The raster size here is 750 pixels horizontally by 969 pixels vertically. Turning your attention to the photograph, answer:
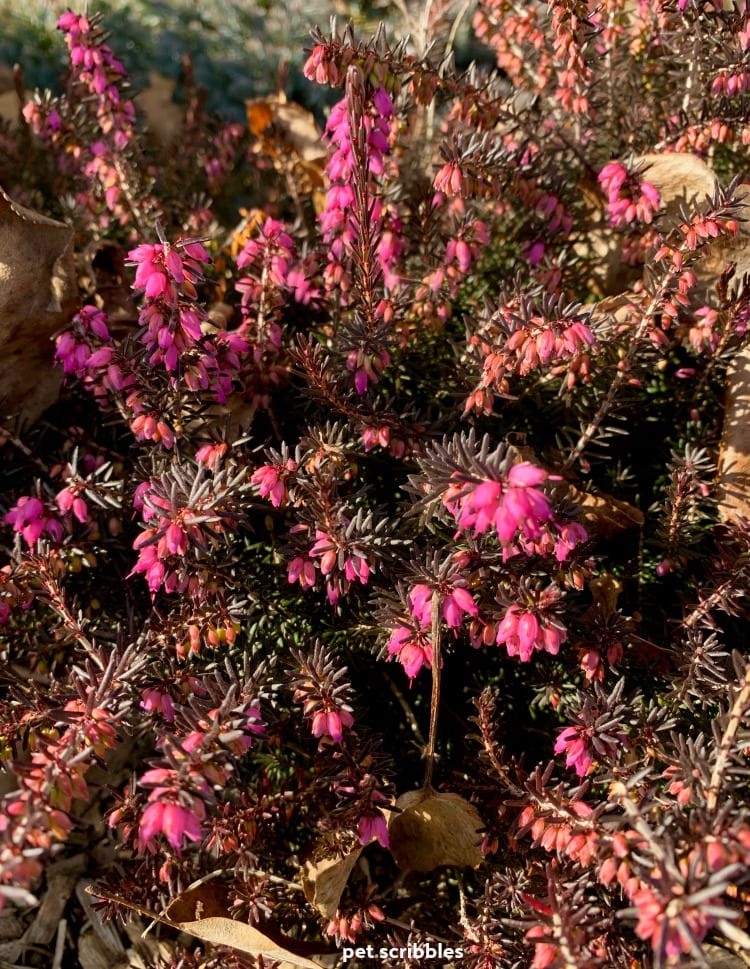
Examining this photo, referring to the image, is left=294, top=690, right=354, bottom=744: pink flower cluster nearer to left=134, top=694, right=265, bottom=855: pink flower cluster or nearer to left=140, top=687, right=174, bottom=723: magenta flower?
left=134, top=694, right=265, bottom=855: pink flower cluster

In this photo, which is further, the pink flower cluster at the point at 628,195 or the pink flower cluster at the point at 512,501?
the pink flower cluster at the point at 628,195

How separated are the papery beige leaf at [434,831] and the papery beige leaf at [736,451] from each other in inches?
60.9

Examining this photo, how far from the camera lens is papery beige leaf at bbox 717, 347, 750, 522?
129 inches

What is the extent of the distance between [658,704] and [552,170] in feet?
7.59

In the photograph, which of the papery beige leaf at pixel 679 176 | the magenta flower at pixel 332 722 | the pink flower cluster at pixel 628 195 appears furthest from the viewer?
the papery beige leaf at pixel 679 176

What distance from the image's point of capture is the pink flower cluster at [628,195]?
3207 mm

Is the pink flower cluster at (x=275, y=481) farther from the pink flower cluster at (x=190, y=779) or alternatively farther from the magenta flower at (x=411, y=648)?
the pink flower cluster at (x=190, y=779)

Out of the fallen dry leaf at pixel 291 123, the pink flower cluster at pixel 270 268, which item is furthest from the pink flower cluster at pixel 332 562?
the fallen dry leaf at pixel 291 123

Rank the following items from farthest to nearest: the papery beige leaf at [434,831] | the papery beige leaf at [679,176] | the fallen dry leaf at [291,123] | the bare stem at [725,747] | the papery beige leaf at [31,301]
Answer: the fallen dry leaf at [291,123] < the papery beige leaf at [679,176] < the papery beige leaf at [31,301] < the papery beige leaf at [434,831] < the bare stem at [725,747]

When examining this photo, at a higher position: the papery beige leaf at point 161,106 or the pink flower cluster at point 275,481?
the papery beige leaf at point 161,106

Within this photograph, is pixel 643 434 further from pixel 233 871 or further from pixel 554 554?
pixel 233 871

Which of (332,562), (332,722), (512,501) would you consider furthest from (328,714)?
(512,501)

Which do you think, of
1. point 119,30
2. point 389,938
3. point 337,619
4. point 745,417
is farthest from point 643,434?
point 119,30

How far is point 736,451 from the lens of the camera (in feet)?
10.8
